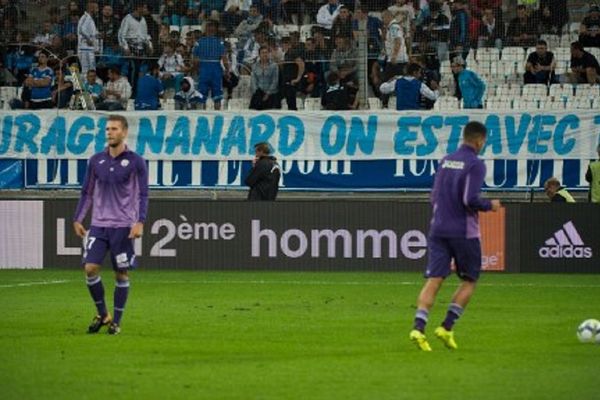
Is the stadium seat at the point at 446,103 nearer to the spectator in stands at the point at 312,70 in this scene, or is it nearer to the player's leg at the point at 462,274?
the spectator in stands at the point at 312,70

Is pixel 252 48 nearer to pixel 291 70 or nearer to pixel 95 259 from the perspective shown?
pixel 291 70

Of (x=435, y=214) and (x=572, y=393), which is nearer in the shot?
(x=572, y=393)

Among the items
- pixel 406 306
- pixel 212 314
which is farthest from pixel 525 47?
pixel 212 314

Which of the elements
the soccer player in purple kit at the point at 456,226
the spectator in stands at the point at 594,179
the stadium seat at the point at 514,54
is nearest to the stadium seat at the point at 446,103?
the stadium seat at the point at 514,54

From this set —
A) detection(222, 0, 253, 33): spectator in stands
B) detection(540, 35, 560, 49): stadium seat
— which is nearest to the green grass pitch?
detection(540, 35, 560, 49): stadium seat

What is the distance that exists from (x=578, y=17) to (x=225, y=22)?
691cm

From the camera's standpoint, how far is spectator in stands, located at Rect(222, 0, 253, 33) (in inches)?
1125

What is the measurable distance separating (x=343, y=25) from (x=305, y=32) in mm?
1036

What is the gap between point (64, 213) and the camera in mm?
25125

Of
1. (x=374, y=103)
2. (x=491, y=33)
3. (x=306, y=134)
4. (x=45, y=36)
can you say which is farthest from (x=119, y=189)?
(x=45, y=36)

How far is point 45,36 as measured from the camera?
29.0 m

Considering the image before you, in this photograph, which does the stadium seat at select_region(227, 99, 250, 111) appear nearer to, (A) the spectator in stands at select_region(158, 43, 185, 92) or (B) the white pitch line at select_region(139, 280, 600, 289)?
(A) the spectator in stands at select_region(158, 43, 185, 92)

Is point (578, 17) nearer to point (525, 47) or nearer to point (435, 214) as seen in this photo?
point (525, 47)

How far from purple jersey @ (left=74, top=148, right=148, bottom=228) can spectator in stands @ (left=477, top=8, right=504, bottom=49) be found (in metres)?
14.1
